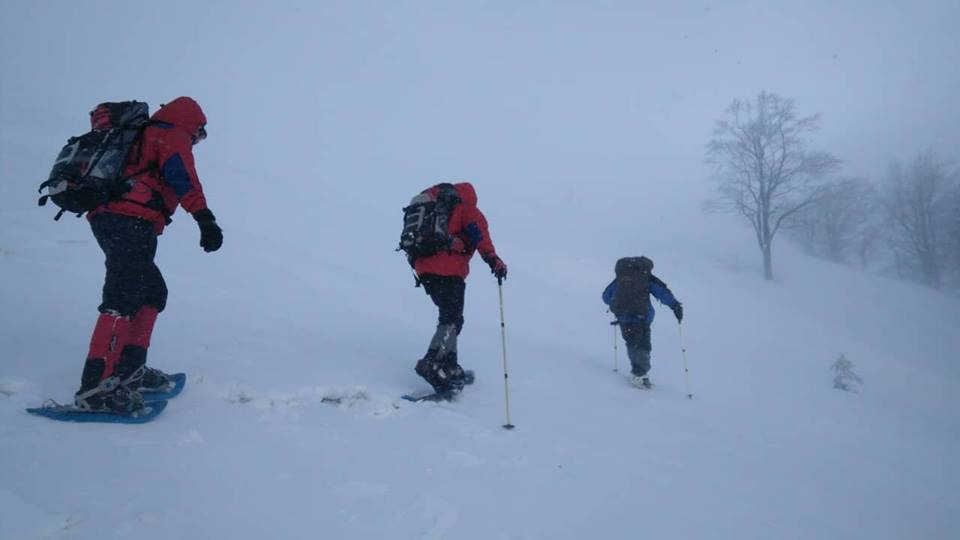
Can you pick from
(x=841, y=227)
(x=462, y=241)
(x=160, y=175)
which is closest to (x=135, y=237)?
(x=160, y=175)

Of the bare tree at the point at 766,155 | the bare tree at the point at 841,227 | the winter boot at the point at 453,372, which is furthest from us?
the bare tree at the point at 841,227

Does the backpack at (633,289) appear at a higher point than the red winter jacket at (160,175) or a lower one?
lower

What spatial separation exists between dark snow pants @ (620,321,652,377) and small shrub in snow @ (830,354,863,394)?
7323 mm

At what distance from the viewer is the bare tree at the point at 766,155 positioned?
23281mm

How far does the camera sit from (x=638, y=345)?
7.54m

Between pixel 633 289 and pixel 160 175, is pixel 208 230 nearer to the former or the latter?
pixel 160 175

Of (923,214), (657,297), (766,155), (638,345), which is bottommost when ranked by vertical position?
(638,345)

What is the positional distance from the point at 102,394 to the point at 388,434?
1.91 meters

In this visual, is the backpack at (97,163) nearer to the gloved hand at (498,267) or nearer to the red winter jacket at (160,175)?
the red winter jacket at (160,175)

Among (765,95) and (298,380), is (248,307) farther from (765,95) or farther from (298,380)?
(765,95)

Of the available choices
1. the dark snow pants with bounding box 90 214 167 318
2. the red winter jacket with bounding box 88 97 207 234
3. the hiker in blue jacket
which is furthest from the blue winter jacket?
the dark snow pants with bounding box 90 214 167 318

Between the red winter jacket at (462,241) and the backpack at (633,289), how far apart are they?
357 centimetres

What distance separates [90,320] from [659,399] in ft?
23.5

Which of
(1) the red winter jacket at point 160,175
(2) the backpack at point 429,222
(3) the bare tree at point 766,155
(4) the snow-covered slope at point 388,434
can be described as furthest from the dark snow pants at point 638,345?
(3) the bare tree at point 766,155
